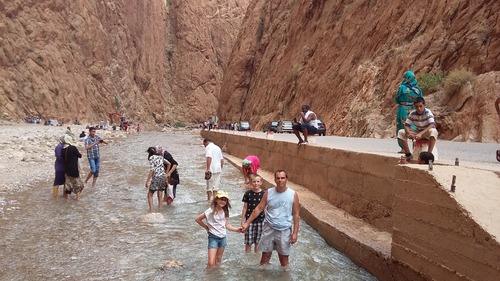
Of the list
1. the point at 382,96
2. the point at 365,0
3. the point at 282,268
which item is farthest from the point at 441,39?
the point at 282,268

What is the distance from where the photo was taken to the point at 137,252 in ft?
22.3

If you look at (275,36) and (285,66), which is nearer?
(285,66)

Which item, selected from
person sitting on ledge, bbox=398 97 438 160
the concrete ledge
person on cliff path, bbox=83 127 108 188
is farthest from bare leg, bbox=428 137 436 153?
person on cliff path, bbox=83 127 108 188

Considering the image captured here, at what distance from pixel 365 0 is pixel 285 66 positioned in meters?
13.3

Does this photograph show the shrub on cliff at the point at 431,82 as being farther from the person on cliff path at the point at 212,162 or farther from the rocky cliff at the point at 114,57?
the rocky cliff at the point at 114,57

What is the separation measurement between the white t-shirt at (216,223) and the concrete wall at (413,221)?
1885 millimetres

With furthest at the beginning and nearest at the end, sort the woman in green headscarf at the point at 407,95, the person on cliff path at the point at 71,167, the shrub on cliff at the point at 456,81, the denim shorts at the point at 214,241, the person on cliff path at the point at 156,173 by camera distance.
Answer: the shrub on cliff at the point at 456,81, the person on cliff path at the point at 71,167, the person on cliff path at the point at 156,173, the woman in green headscarf at the point at 407,95, the denim shorts at the point at 214,241

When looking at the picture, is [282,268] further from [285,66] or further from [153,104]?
[153,104]

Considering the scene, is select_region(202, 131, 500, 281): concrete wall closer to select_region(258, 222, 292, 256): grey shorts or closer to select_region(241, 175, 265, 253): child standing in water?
select_region(258, 222, 292, 256): grey shorts

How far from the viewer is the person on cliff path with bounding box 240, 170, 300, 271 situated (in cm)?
538

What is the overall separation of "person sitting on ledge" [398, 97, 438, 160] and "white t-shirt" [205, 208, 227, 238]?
8.44ft

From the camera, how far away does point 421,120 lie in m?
6.02

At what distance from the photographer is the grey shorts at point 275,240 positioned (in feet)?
17.9

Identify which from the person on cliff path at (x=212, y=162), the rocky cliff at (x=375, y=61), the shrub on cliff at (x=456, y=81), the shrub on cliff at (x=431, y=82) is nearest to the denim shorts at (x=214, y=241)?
the person on cliff path at (x=212, y=162)
